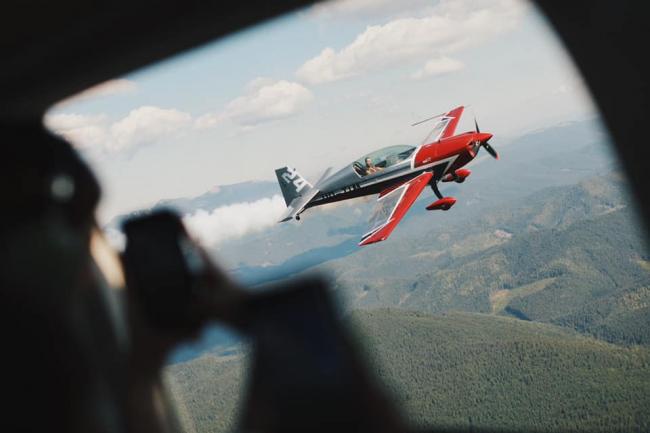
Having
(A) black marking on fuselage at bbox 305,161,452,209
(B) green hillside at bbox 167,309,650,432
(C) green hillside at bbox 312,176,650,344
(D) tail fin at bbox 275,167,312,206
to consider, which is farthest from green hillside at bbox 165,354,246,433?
(A) black marking on fuselage at bbox 305,161,452,209

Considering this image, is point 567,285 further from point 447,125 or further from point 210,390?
point 447,125

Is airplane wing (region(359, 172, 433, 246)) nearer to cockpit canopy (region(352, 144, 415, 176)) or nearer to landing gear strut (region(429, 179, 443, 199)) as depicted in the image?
landing gear strut (region(429, 179, 443, 199))

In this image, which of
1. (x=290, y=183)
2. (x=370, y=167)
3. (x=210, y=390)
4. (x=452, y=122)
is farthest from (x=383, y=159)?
(x=210, y=390)

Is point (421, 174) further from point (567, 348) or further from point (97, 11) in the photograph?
point (567, 348)

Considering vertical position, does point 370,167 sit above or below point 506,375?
above

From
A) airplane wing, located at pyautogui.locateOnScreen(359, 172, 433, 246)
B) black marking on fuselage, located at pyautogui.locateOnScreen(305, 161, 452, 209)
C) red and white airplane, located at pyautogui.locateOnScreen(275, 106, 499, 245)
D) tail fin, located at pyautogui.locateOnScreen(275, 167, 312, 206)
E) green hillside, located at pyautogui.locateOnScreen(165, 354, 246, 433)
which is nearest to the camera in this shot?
airplane wing, located at pyautogui.locateOnScreen(359, 172, 433, 246)

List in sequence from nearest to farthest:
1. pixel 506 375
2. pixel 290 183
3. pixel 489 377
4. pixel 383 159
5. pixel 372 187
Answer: pixel 383 159, pixel 372 187, pixel 290 183, pixel 506 375, pixel 489 377
